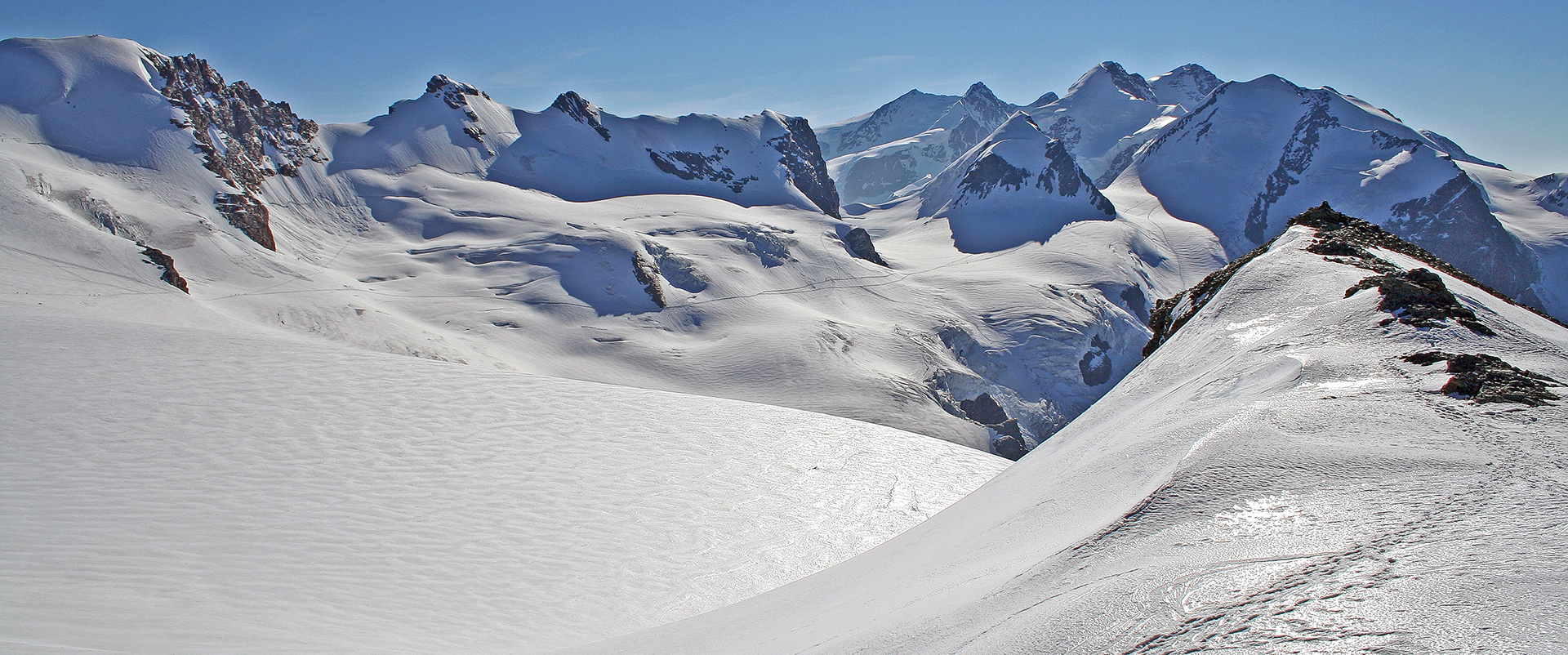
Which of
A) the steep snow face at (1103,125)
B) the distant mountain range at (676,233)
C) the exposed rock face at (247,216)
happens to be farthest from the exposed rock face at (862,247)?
the steep snow face at (1103,125)

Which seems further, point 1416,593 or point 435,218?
point 435,218

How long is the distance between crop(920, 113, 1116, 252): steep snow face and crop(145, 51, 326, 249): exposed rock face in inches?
2895

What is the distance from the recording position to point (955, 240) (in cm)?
10456

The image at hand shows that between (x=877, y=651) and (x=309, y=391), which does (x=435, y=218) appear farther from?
(x=877, y=651)

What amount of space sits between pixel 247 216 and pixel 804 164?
240 feet

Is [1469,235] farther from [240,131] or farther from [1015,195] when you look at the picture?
[240,131]

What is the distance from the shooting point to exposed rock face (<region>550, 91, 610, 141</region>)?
9694 cm

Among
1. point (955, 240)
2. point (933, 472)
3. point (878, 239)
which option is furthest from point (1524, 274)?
point (933, 472)

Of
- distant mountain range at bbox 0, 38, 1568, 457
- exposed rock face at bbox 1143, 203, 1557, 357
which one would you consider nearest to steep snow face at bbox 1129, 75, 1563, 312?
distant mountain range at bbox 0, 38, 1568, 457

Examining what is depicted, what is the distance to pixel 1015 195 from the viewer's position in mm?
111500

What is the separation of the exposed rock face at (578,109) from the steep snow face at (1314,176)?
8694 centimetres

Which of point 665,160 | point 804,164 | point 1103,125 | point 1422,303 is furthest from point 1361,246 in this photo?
point 1103,125

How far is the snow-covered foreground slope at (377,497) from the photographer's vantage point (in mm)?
8000

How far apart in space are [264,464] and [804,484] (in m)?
8.75
